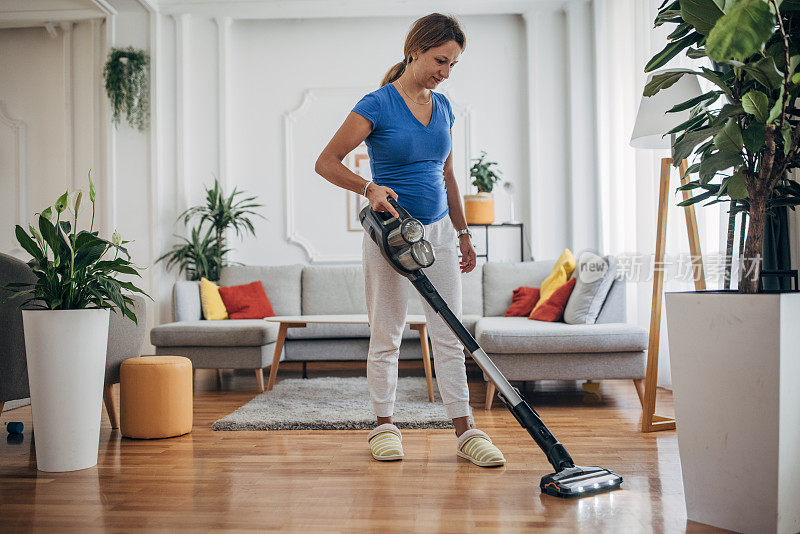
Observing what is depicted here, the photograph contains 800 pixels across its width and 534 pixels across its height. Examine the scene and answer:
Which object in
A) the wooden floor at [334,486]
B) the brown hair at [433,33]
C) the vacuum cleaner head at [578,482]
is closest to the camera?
the wooden floor at [334,486]

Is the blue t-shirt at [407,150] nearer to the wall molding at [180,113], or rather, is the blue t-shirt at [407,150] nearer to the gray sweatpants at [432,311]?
the gray sweatpants at [432,311]

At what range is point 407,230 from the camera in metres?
1.84

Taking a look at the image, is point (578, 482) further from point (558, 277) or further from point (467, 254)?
point (558, 277)

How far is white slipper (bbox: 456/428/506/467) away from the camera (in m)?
A: 2.02

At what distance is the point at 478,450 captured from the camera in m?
2.05

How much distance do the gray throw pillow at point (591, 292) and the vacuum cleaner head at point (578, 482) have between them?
1.63 m

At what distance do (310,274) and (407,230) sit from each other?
281cm

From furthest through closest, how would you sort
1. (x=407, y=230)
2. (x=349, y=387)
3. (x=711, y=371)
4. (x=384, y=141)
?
(x=349, y=387), (x=384, y=141), (x=407, y=230), (x=711, y=371)

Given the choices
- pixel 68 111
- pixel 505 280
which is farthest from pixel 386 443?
pixel 68 111

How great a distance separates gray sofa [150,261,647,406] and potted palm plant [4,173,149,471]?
1.48 metres

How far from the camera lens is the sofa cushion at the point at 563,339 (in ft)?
10.1

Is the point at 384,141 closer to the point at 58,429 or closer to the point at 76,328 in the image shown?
the point at 76,328

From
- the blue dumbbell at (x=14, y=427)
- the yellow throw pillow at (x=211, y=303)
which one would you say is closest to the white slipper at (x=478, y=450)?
the blue dumbbell at (x=14, y=427)

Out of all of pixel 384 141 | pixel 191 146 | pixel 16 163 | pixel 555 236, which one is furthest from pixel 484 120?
pixel 16 163
